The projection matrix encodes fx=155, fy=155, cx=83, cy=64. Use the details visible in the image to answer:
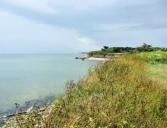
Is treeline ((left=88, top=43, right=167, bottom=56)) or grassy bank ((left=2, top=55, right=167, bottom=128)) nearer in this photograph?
grassy bank ((left=2, top=55, right=167, bottom=128))

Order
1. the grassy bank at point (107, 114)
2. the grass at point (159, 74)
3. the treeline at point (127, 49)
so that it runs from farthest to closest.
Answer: the treeline at point (127, 49)
the grass at point (159, 74)
the grassy bank at point (107, 114)

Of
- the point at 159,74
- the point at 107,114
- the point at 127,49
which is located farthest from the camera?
the point at 127,49

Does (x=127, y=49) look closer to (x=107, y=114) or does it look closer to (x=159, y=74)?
(x=159, y=74)

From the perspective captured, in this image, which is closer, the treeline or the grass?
the grass

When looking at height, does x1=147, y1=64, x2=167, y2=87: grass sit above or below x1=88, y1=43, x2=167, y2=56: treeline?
below

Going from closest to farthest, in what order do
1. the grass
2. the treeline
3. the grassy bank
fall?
the grassy bank
the grass
the treeline

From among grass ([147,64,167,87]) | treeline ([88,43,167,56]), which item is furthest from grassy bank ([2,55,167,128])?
treeline ([88,43,167,56])

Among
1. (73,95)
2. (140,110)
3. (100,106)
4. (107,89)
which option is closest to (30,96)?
(73,95)

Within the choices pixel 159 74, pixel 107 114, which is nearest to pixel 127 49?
pixel 159 74

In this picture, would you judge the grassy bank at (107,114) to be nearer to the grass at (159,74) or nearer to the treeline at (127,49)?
the grass at (159,74)

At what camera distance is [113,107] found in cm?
369

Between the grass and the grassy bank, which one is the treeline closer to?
the grass

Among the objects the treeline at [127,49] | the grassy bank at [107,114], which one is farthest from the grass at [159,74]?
the treeline at [127,49]

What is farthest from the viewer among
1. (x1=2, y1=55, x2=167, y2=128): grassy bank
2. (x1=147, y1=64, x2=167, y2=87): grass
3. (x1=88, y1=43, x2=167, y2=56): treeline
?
(x1=88, y1=43, x2=167, y2=56): treeline
